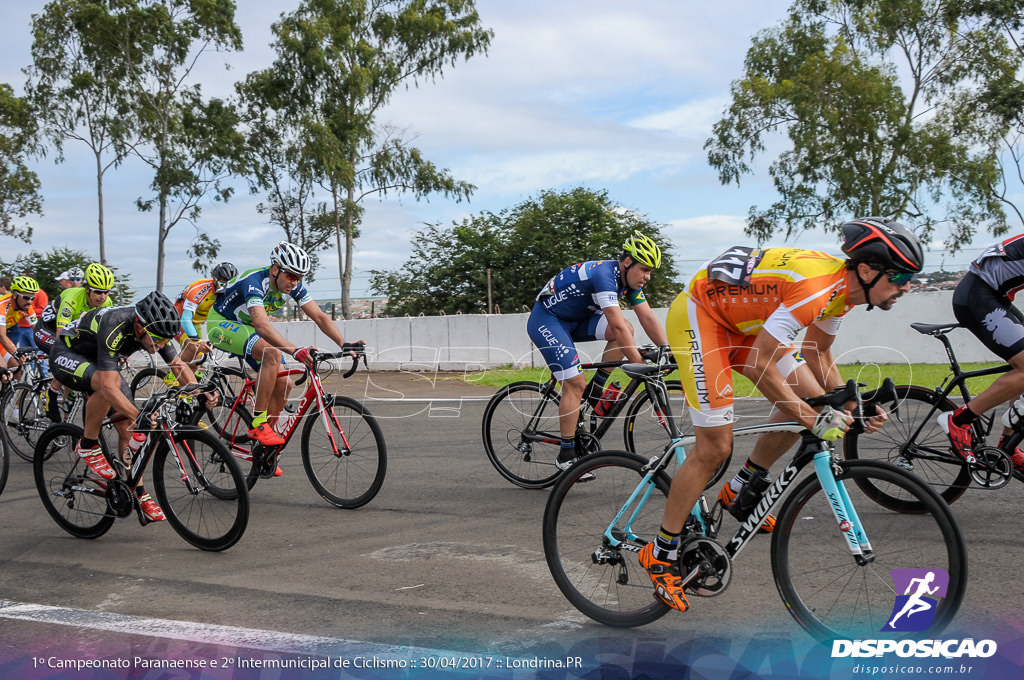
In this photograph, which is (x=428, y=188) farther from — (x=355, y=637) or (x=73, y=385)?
(x=355, y=637)

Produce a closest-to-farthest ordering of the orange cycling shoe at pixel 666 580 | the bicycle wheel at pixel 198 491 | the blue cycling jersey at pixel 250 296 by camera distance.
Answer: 1. the orange cycling shoe at pixel 666 580
2. the bicycle wheel at pixel 198 491
3. the blue cycling jersey at pixel 250 296

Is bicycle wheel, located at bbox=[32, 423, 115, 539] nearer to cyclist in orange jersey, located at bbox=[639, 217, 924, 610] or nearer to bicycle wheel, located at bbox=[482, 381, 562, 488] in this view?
bicycle wheel, located at bbox=[482, 381, 562, 488]

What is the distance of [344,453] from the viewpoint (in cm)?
670

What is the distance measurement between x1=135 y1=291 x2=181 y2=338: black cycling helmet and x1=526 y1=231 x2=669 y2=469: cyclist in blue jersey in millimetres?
2770

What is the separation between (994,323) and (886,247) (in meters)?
2.52

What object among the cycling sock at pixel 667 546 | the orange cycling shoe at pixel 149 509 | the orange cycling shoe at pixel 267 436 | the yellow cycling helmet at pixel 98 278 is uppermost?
the yellow cycling helmet at pixel 98 278

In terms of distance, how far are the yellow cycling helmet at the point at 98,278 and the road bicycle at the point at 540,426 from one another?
361cm

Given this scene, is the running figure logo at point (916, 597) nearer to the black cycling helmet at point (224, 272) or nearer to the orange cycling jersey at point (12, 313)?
the black cycling helmet at point (224, 272)

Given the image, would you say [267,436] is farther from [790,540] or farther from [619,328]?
[790,540]

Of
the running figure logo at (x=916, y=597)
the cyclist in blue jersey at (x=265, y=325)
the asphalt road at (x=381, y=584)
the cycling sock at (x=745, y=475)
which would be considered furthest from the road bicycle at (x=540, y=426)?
the running figure logo at (x=916, y=597)

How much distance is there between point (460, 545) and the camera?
550 cm

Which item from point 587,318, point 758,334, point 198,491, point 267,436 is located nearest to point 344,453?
point 267,436

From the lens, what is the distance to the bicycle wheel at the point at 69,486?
6023 mm

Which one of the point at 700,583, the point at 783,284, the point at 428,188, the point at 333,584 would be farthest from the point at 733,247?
the point at 428,188
